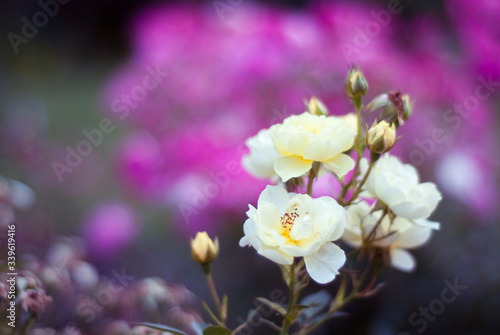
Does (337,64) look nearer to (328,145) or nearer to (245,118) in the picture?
(245,118)
